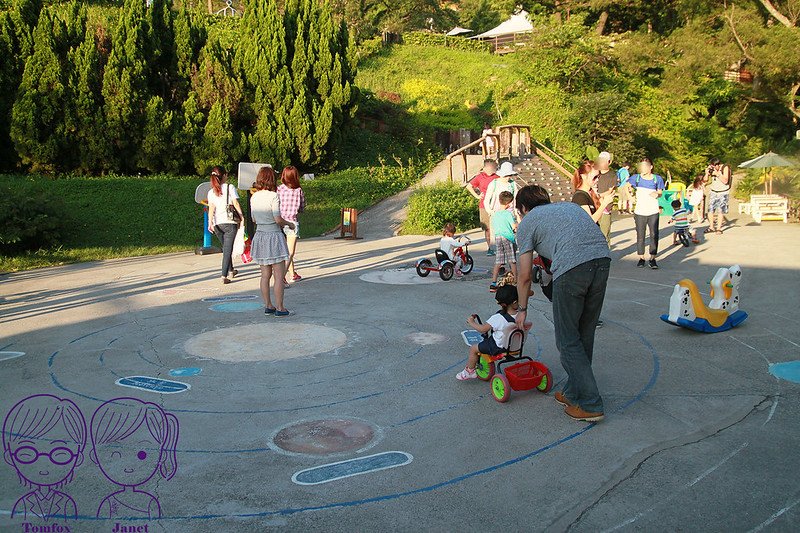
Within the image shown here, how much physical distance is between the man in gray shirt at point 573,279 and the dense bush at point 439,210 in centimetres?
1264

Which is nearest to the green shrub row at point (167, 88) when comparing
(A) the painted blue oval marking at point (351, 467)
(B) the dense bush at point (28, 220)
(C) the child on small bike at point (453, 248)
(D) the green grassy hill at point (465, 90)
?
(B) the dense bush at point (28, 220)

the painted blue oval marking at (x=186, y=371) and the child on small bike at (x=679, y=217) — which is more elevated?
the child on small bike at (x=679, y=217)

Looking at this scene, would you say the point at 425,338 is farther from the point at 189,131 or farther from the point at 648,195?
the point at 189,131

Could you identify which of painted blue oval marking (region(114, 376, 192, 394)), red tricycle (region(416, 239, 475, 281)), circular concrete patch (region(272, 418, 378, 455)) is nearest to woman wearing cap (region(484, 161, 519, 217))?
red tricycle (region(416, 239, 475, 281))

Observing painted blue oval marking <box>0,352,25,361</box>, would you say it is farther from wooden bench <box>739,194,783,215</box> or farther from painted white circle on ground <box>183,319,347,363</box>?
wooden bench <box>739,194,783,215</box>

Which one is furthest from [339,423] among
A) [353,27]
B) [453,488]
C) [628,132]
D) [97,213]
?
[353,27]

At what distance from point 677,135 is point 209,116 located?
2053 cm

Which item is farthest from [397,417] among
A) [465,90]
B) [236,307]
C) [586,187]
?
[465,90]

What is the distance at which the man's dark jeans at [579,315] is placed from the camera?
4820 millimetres

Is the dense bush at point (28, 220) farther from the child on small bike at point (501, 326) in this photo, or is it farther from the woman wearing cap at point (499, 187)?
the child on small bike at point (501, 326)

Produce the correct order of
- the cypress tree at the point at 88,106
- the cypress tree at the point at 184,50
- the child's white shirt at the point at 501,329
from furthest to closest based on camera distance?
the cypress tree at the point at 184,50
the cypress tree at the point at 88,106
the child's white shirt at the point at 501,329

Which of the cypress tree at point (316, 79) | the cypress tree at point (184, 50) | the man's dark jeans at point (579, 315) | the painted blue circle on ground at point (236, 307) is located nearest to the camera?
the man's dark jeans at point (579, 315)

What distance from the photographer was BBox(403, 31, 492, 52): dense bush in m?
43.2

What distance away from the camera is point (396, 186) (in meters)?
23.5
